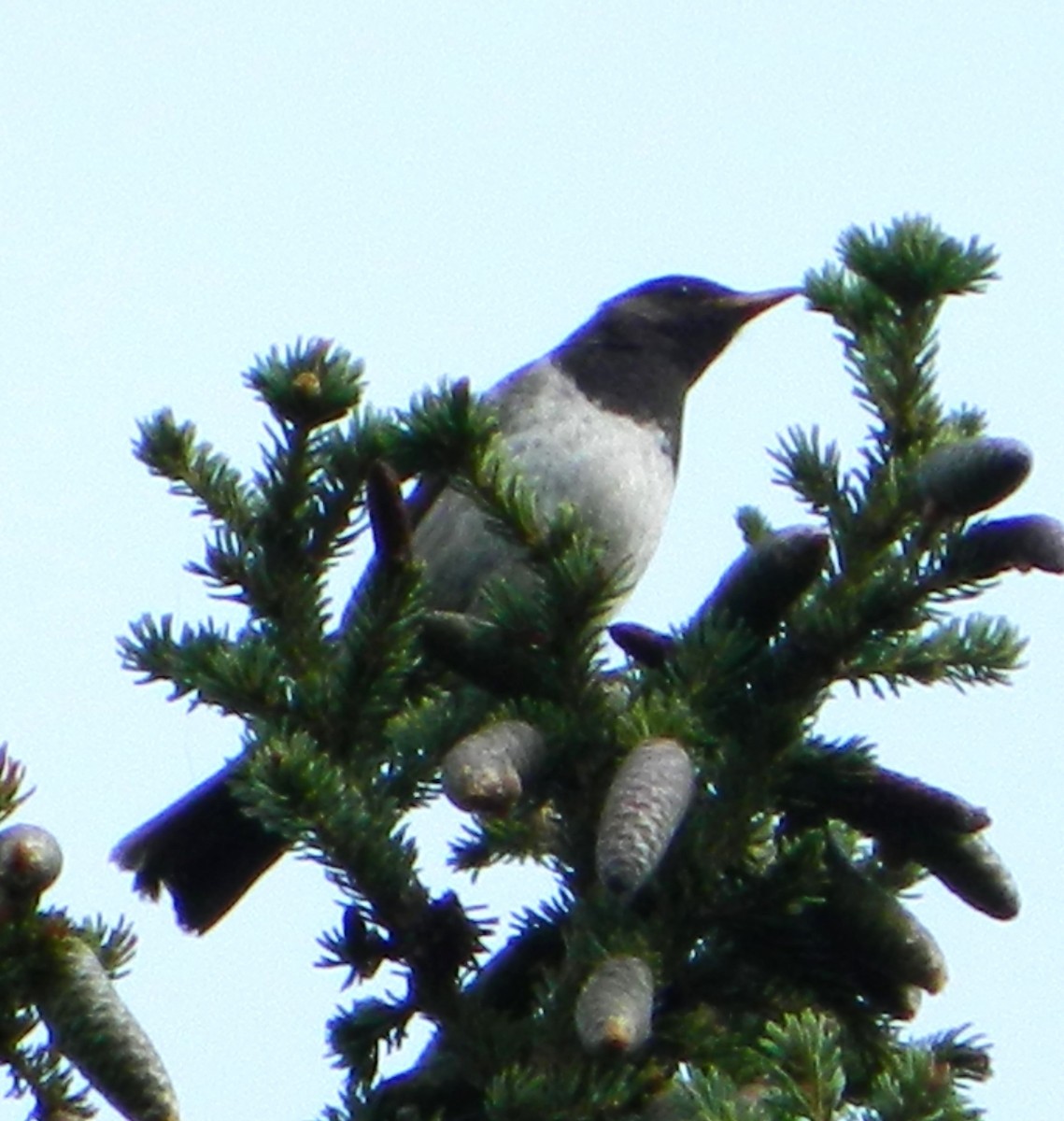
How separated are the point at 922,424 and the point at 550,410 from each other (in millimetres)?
2216

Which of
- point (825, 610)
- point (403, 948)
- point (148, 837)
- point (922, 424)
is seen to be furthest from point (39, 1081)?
point (148, 837)

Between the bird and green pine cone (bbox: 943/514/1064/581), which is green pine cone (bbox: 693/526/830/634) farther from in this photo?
the bird

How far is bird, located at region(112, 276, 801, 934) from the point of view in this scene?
307 cm

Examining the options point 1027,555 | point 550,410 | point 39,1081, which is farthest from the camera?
point 550,410

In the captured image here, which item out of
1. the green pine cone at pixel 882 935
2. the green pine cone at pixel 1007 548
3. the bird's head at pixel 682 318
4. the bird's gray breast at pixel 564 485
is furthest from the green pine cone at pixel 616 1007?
the bird's head at pixel 682 318

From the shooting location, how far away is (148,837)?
3.08 m

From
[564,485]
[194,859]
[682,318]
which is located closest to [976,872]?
[194,859]

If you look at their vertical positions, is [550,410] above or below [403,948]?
above

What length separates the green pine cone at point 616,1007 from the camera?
1.71 m

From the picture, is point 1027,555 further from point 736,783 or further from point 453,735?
point 453,735

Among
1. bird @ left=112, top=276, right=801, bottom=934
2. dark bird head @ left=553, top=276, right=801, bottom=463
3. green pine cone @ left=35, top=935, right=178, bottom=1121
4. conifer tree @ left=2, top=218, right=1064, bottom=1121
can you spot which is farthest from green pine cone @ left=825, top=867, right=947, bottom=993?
dark bird head @ left=553, top=276, right=801, bottom=463

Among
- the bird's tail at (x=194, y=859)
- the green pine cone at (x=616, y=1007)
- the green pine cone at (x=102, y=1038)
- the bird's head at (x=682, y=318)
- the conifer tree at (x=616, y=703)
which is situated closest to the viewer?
the green pine cone at (x=102, y=1038)

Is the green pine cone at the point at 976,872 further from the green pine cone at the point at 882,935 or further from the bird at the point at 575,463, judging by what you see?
the bird at the point at 575,463

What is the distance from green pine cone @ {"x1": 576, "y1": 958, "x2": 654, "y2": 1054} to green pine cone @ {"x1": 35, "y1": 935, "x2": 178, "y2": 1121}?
351mm
